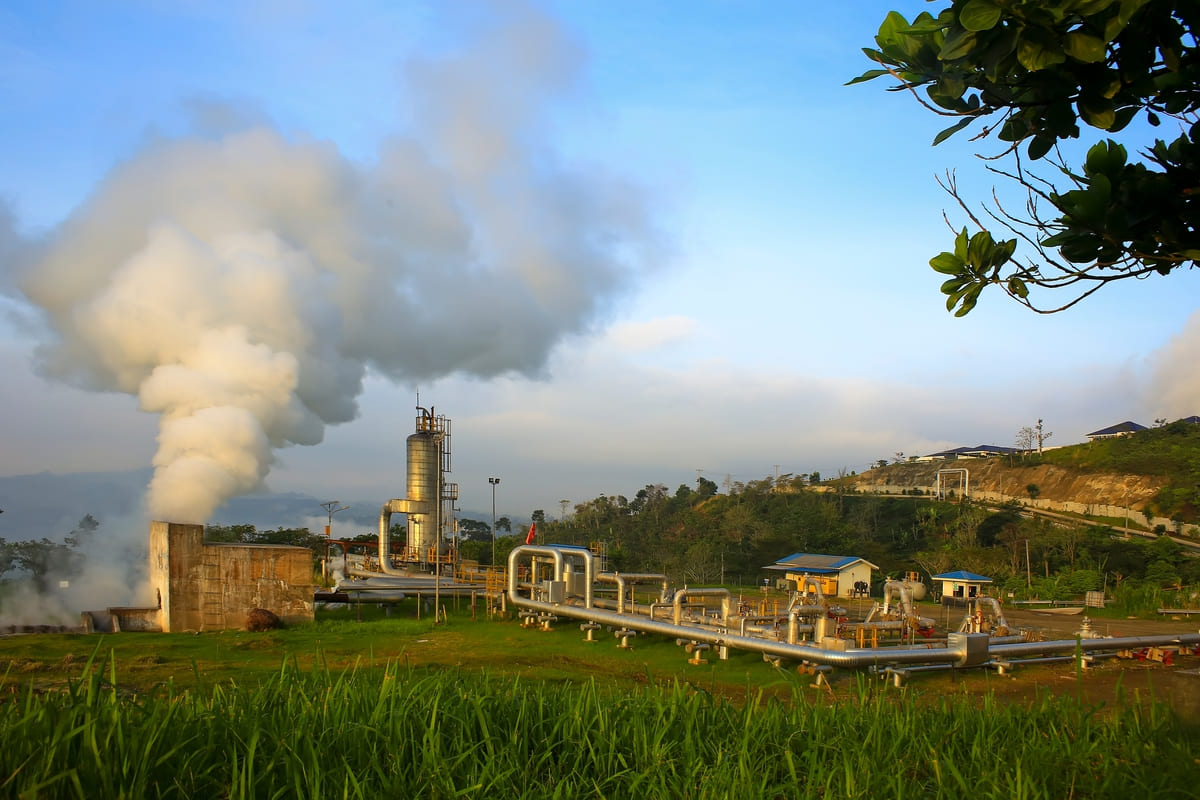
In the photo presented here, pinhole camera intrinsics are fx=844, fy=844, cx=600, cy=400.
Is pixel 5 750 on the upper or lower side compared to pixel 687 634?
upper

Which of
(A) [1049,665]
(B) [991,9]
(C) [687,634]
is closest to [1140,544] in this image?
(A) [1049,665]

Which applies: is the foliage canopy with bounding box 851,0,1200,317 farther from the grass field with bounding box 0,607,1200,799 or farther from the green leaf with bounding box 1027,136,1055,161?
Answer: the grass field with bounding box 0,607,1200,799

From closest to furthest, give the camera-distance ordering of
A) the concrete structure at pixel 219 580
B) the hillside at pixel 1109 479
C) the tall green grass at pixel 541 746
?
the tall green grass at pixel 541 746
the concrete structure at pixel 219 580
the hillside at pixel 1109 479

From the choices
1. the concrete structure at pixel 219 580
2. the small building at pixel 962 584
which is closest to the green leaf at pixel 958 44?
the concrete structure at pixel 219 580

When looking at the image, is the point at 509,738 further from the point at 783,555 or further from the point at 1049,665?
the point at 783,555

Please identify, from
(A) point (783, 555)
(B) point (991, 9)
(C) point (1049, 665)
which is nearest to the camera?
(B) point (991, 9)

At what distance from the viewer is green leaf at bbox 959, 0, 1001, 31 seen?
3264 millimetres

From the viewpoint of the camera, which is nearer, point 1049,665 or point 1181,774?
point 1181,774

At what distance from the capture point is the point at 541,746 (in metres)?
5.01

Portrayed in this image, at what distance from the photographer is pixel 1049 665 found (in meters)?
18.3

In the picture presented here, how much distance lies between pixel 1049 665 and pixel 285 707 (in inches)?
714

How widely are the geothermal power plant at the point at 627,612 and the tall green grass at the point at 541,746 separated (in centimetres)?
809

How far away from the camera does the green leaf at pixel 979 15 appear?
326 cm

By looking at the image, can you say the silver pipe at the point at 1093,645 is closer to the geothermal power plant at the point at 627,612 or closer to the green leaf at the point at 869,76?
the geothermal power plant at the point at 627,612
